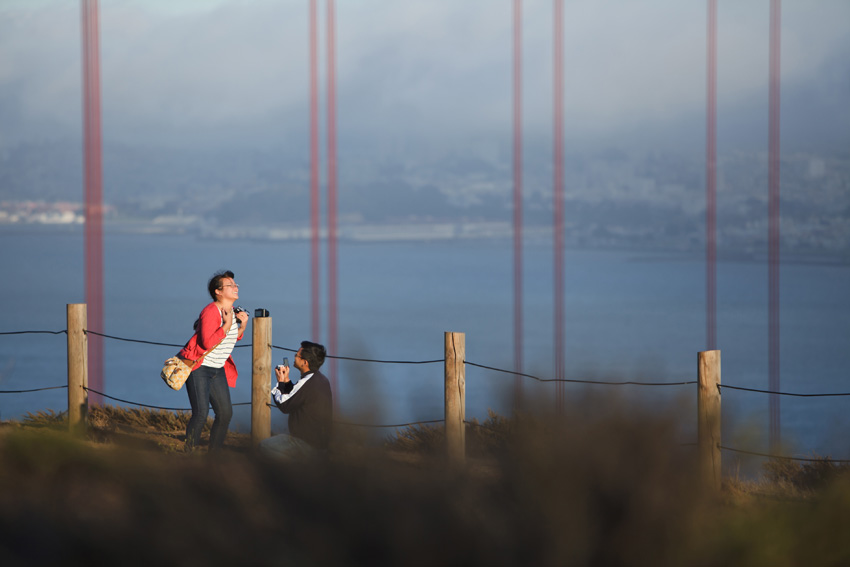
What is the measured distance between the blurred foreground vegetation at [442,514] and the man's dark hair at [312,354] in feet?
6.48

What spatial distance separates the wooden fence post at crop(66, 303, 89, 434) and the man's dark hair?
2093mm

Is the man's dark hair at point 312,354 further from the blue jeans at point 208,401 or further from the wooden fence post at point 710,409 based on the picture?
the wooden fence post at point 710,409

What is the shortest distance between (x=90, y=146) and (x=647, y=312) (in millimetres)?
91113

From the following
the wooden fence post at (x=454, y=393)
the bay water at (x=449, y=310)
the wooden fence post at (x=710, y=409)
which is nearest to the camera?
the wooden fence post at (x=710, y=409)

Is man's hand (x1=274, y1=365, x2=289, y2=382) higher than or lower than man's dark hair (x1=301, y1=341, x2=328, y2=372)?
lower

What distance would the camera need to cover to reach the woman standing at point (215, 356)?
5453mm

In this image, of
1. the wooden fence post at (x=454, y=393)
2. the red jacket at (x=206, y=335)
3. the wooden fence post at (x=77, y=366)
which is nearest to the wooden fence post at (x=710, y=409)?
the wooden fence post at (x=454, y=393)

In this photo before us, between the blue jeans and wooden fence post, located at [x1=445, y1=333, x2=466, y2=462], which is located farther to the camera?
wooden fence post, located at [x1=445, y1=333, x2=466, y2=462]

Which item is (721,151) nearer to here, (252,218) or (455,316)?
(455,316)

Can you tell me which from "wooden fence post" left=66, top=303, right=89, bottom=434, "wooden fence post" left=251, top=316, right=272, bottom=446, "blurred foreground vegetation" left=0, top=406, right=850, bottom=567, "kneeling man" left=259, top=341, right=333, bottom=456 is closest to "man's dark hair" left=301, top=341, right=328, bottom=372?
"kneeling man" left=259, top=341, right=333, bottom=456

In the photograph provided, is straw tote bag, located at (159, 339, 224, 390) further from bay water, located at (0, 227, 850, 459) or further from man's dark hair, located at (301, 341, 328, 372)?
bay water, located at (0, 227, 850, 459)

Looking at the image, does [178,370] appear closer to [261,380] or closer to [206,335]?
[206,335]

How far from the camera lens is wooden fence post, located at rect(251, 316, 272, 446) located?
6.18m

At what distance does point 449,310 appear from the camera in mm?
98000
